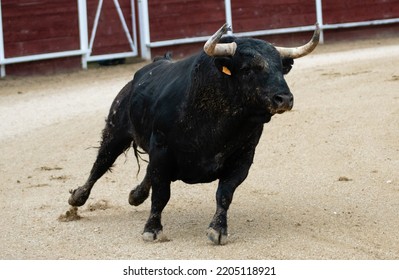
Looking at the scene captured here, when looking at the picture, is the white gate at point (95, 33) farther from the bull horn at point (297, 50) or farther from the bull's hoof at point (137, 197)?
the bull horn at point (297, 50)

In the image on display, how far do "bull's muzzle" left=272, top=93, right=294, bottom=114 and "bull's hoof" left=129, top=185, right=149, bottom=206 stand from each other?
173cm

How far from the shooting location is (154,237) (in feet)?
19.3

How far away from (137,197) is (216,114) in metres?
1.32

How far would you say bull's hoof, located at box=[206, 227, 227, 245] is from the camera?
18.4ft

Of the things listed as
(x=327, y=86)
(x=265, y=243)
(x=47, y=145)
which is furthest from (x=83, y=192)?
(x=327, y=86)

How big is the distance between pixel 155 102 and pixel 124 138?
810mm

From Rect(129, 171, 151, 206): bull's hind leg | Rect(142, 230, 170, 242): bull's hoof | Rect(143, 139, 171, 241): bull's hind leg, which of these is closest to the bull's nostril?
Rect(143, 139, 171, 241): bull's hind leg

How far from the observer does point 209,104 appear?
5801 mm

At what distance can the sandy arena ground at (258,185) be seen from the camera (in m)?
5.75

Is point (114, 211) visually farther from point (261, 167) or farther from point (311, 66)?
point (311, 66)

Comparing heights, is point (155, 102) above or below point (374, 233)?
above

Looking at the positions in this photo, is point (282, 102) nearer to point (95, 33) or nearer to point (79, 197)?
point (79, 197)

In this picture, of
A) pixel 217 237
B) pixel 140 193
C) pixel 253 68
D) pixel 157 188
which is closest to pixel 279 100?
pixel 253 68

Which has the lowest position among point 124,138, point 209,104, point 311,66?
point 311,66
